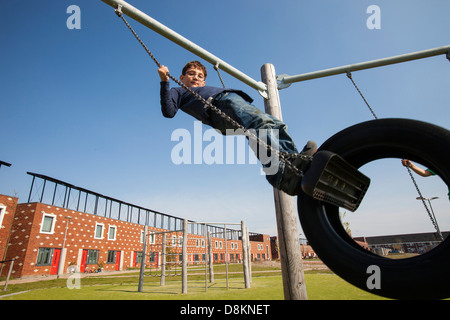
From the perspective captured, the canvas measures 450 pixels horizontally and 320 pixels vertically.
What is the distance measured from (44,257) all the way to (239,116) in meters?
25.1

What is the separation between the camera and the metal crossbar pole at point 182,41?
98.3 inches

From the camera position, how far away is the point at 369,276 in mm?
1286

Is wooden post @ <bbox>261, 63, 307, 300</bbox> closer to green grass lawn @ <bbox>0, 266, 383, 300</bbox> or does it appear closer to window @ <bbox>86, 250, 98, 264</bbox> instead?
green grass lawn @ <bbox>0, 266, 383, 300</bbox>

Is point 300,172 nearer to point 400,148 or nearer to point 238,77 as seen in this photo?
point 400,148

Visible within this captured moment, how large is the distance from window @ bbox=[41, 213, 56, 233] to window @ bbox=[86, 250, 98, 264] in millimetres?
4752

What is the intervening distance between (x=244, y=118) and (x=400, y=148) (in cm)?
107

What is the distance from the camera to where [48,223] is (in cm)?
2086

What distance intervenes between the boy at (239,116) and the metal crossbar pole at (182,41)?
0.32 meters

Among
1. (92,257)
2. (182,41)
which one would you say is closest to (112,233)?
(92,257)

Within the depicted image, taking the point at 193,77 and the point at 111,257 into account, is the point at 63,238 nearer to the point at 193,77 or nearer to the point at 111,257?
the point at 111,257

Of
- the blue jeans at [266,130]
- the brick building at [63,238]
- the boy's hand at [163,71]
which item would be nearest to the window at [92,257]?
the brick building at [63,238]

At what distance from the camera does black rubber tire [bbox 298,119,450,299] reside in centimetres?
119
